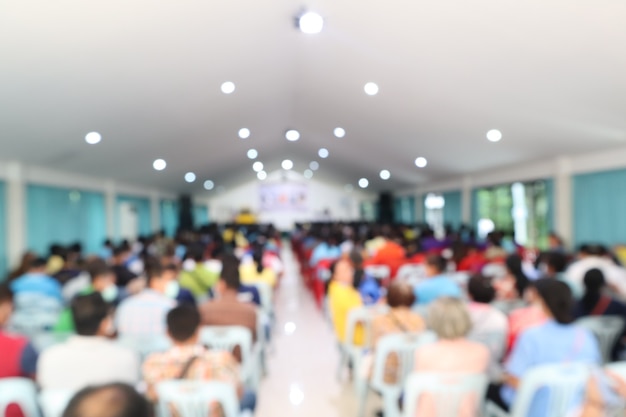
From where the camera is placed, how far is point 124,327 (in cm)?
363

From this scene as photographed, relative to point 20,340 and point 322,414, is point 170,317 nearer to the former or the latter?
point 20,340

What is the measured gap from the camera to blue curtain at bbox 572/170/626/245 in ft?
24.4

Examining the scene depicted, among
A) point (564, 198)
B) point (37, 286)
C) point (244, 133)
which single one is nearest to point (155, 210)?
point (244, 133)

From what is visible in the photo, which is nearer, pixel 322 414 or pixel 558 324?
pixel 558 324

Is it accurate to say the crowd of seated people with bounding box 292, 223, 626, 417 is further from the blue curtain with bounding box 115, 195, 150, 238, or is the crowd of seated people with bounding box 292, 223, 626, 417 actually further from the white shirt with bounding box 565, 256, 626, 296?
the blue curtain with bounding box 115, 195, 150, 238

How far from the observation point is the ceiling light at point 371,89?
24.0 ft

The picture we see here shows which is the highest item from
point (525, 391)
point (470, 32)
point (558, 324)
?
point (470, 32)

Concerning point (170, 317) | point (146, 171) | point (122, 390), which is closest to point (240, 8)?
point (170, 317)

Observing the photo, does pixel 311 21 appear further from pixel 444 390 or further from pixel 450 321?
pixel 444 390

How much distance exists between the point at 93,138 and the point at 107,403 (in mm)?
7241

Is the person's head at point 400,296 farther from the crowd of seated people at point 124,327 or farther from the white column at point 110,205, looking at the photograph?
the white column at point 110,205

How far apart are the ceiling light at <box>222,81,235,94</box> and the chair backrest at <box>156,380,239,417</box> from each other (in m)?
5.79

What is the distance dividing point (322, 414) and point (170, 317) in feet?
6.47

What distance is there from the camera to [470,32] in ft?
15.8
